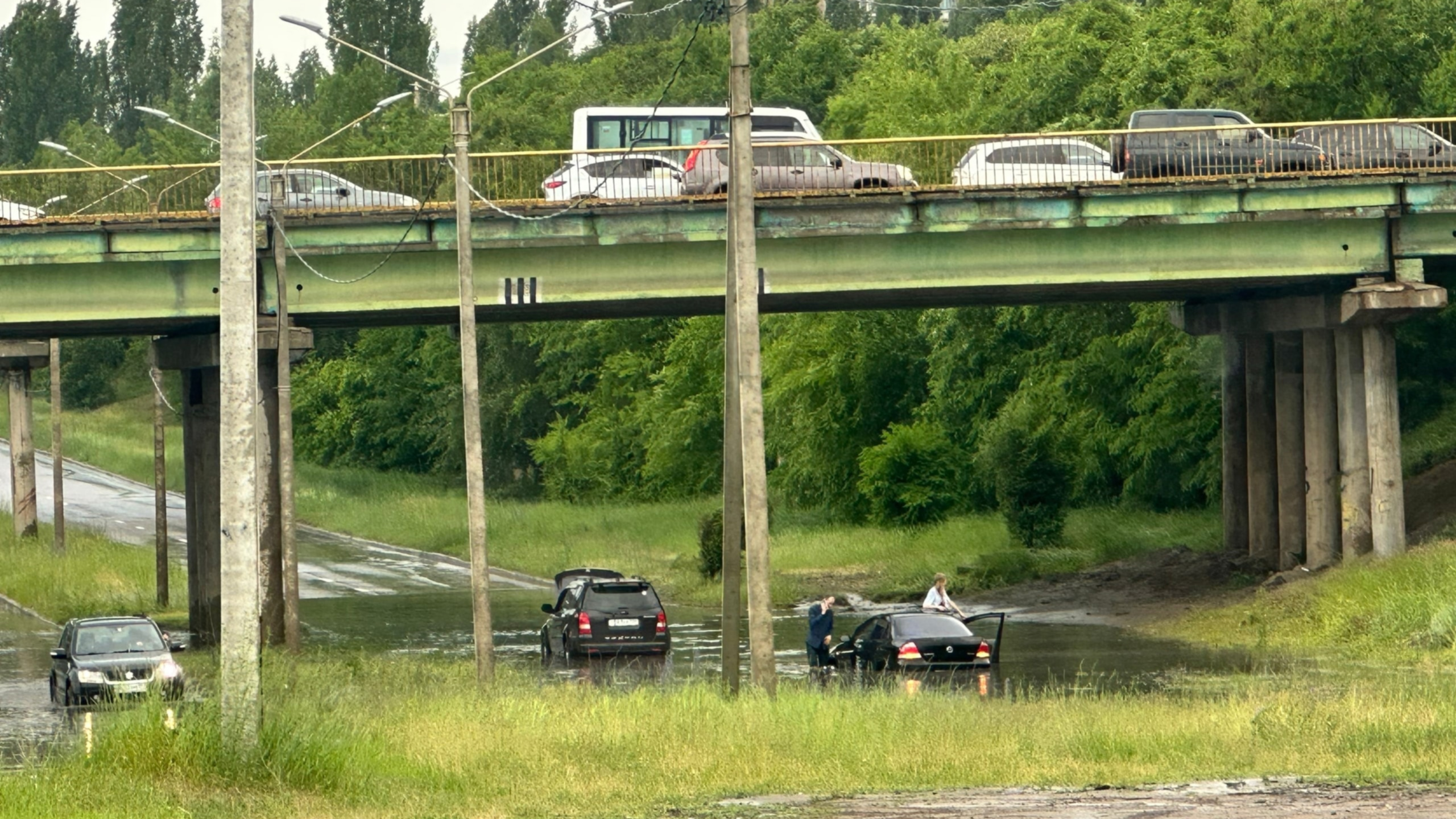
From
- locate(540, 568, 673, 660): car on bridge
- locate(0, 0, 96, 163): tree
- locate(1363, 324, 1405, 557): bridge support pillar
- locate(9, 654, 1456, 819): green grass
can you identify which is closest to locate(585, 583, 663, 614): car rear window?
locate(540, 568, 673, 660): car on bridge

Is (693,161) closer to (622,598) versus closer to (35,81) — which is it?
(622,598)

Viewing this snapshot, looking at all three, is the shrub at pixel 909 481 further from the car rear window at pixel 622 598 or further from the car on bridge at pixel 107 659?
the car on bridge at pixel 107 659

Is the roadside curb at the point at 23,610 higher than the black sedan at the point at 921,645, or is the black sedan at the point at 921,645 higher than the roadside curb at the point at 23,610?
the black sedan at the point at 921,645

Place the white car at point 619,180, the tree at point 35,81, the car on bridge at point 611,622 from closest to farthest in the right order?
the car on bridge at point 611,622
the white car at point 619,180
the tree at point 35,81

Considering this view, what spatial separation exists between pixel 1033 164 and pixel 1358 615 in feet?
32.9

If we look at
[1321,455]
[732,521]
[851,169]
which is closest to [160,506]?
[851,169]

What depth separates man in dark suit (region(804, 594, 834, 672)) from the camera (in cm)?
2881

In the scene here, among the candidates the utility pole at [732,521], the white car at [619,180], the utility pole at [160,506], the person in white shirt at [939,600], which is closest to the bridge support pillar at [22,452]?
the utility pole at [160,506]

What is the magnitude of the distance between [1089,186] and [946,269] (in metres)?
2.99

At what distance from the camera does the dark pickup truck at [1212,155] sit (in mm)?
36000

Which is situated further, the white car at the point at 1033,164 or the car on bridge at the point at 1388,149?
the car on bridge at the point at 1388,149

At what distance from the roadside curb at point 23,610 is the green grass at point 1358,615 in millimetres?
24258

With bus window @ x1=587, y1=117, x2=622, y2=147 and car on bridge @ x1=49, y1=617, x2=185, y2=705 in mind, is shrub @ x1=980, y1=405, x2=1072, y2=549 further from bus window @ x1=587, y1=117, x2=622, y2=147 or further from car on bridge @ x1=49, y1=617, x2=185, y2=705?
car on bridge @ x1=49, y1=617, x2=185, y2=705

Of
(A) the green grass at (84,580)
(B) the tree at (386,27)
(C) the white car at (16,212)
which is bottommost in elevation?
(A) the green grass at (84,580)
